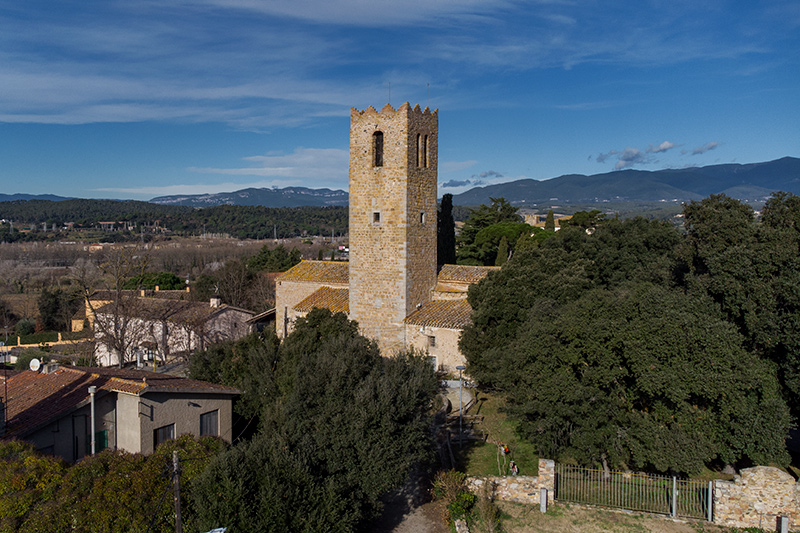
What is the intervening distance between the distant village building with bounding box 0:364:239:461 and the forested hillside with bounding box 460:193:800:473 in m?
7.95

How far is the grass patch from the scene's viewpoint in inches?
562

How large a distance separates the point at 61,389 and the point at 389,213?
39.0 ft

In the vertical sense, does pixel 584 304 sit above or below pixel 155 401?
above

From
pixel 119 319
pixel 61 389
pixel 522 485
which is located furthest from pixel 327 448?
pixel 119 319

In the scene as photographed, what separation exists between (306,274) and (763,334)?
18.4m

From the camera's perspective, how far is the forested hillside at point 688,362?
496 inches

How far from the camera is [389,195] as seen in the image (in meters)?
21.2

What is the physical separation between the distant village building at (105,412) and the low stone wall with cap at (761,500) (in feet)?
37.0

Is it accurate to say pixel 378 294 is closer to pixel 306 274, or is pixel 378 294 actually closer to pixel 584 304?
pixel 306 274

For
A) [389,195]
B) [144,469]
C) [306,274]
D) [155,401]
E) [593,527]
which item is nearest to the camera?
[144,469]

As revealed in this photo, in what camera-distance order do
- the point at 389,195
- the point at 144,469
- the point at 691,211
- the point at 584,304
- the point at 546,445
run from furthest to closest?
the point at 389,195, the point at 691,211, the point at 584,304, the point at 546,445, the point at 144,469

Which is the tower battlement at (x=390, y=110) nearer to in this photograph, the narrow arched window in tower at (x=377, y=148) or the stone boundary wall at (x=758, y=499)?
the narrow arched window in tower at (x=377, y=148)

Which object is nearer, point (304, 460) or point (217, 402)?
point (304, 460)

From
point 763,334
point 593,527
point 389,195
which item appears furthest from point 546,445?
point 389,195
